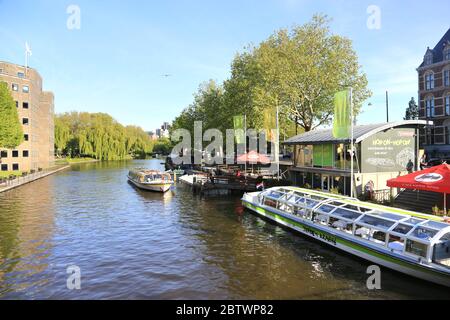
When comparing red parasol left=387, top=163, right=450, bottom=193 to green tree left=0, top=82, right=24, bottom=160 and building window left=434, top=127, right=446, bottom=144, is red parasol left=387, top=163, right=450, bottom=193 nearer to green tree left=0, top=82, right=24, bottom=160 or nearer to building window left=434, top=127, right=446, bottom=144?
building window left=434, top=127, right=446, bottom=144

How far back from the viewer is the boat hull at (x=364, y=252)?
14148 millimetres

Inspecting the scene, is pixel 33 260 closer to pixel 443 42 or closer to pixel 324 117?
pixel 324 117

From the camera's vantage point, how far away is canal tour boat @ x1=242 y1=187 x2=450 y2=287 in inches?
563

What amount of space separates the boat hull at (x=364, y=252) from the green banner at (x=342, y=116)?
7837mm

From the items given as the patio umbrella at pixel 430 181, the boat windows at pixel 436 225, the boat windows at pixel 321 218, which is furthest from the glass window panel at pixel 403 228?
the patio umbrella at pixel 430 181

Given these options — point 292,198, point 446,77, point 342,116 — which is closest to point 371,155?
point 342,116

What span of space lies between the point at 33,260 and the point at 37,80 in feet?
250

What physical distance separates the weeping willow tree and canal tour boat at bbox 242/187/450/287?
108 meters

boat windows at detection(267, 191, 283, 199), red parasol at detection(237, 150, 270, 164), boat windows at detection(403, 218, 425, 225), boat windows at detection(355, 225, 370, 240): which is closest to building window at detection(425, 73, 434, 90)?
red parasol at detection(237, 150, 270, 164)

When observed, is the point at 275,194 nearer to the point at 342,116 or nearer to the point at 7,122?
the point at 342,116

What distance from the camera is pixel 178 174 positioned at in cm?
6375

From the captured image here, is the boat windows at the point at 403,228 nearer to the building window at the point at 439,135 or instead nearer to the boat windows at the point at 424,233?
the boat windows at the point at 424,233

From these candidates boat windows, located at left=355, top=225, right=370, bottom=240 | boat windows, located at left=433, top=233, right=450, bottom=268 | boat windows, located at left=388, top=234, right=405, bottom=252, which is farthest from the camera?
boat windows, located at left=355, top=225, right=370, bottom=240
